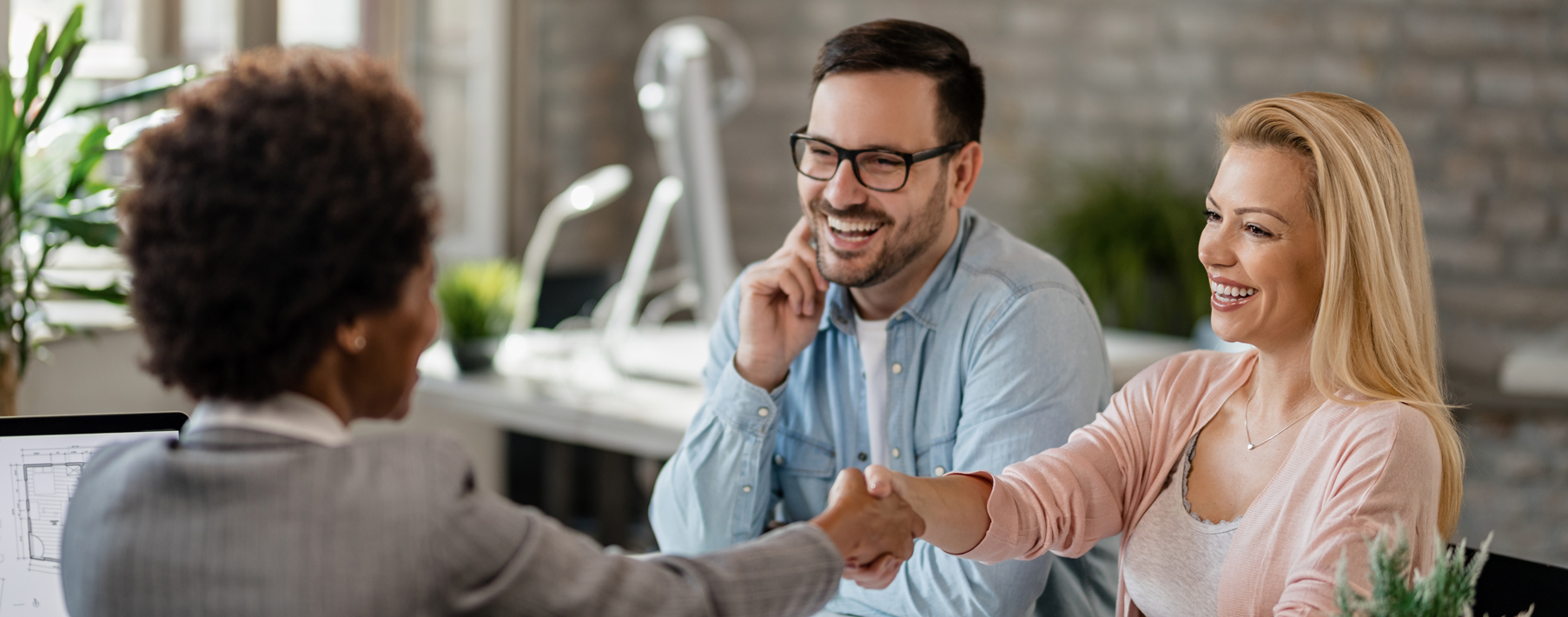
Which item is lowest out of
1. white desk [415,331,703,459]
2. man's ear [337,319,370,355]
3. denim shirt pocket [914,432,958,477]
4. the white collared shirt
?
white desk [415,331,703,459]

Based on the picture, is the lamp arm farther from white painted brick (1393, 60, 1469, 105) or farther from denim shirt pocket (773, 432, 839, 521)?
white painted brick (1393, 60, 1469, 105)

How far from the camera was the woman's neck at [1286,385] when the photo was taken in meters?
1.25

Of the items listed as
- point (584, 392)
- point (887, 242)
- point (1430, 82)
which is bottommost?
point (584, 392)

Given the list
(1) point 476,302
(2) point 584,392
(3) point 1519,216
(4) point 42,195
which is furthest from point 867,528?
(3) point 1519,216

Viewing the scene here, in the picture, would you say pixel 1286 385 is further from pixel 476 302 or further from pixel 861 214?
pixel 476 302

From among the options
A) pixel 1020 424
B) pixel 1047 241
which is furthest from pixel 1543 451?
pixel 1020 424

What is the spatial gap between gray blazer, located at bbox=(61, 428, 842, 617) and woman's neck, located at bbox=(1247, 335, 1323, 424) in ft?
2.41

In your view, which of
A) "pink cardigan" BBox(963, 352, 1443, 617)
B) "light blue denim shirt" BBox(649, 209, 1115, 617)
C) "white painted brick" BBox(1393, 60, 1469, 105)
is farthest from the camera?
"white painted brick" BBox(1393, 60, 1469, 105)

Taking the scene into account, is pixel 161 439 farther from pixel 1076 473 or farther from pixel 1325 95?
pixel 1325 95

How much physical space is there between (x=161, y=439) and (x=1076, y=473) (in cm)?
91

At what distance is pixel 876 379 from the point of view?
1.69 m

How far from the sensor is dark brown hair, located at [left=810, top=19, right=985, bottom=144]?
5.37 ft

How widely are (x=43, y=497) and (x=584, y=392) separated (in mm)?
1900

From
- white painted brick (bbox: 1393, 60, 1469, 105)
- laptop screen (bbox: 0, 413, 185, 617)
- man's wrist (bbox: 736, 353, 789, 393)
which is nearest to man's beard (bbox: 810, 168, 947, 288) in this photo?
man's wrist (bbox: 736, 353, 789, 393)
